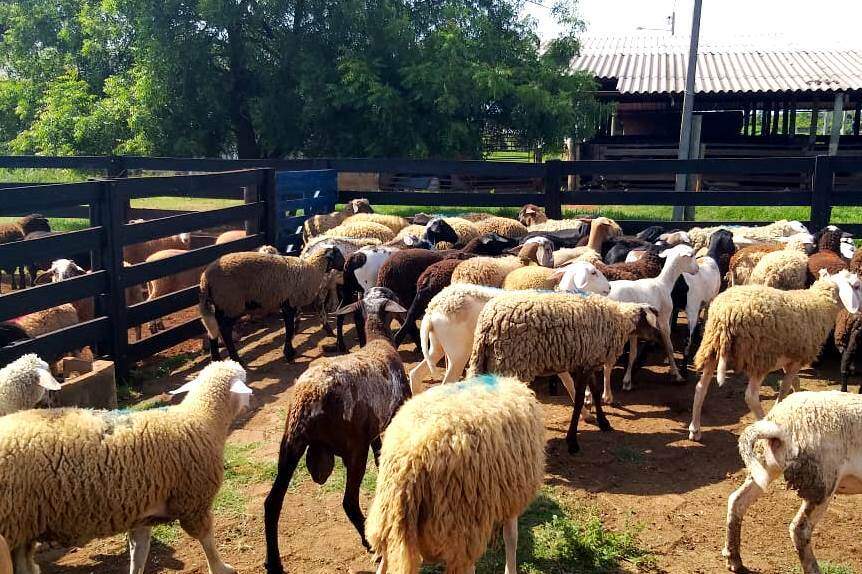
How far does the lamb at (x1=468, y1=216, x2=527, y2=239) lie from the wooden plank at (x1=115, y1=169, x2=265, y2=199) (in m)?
3.45

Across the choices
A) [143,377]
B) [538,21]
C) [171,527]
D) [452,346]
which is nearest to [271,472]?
[171,527]

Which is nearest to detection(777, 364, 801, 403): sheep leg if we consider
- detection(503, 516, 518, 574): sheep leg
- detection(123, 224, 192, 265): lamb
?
detection(503, 516, 518, 574): sheep leg

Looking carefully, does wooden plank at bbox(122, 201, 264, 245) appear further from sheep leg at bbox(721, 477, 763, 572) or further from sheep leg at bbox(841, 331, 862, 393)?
sheep leg at bbox(841, 331, 862, 393)

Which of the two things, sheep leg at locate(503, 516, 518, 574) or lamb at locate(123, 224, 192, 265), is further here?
lamb at locate(123, 224, 192, 265)

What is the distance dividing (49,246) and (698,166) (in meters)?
9.67

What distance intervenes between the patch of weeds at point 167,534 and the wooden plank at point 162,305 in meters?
3.81

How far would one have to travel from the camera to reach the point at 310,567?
459 centimetres

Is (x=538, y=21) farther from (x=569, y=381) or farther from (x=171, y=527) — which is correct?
(x=171, y=527)

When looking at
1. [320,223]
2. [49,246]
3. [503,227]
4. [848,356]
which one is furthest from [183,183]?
[848,356]

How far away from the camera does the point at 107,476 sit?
409cm

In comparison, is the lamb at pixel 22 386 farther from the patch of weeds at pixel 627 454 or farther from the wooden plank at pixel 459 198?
Result: the wooden plank at pixel 459 198

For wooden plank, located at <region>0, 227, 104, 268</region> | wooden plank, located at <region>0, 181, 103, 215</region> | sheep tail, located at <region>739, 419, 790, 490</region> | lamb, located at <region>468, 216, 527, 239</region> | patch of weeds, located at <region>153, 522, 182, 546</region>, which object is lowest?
patch of weeds, located at <region>153, 522, 182, 546</region>

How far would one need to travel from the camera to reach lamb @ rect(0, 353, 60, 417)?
4.99 m

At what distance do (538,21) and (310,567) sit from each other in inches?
789
